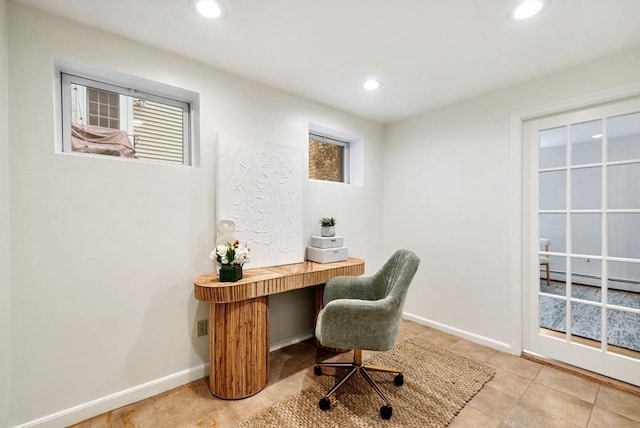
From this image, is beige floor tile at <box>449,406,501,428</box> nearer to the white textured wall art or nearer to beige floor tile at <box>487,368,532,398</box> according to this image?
beige floor tile at <box>487,368,532,398</box>

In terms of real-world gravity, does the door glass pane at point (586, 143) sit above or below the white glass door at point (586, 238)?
above

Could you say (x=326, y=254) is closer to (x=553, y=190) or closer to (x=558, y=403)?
(x=558, y=403)

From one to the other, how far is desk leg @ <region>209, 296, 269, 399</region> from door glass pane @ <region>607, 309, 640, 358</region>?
8.85ft

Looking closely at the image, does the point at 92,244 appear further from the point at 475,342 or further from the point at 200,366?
A: the point at 475,342

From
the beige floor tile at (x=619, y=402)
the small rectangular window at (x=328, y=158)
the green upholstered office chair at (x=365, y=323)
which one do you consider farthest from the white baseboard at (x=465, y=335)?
the small rectangular window at (x=328, y=158)

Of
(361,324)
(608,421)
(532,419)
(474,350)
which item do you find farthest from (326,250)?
(608,421)

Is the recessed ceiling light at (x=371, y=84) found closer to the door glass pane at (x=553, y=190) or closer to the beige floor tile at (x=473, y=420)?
the door glass pane at (x=553, y=190)

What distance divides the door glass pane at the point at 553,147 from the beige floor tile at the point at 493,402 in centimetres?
189

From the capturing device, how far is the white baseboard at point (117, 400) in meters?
1.58

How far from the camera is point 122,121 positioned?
6.47 feet

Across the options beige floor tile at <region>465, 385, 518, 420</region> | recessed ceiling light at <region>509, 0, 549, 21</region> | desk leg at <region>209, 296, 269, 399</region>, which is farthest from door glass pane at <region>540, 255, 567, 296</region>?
desk leg at <region>209, 296, 269, 399</region>

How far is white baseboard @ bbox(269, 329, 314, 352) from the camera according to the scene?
2541 millimetres

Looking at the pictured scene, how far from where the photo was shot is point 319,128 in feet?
9.73

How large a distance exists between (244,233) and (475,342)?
2.51 m
